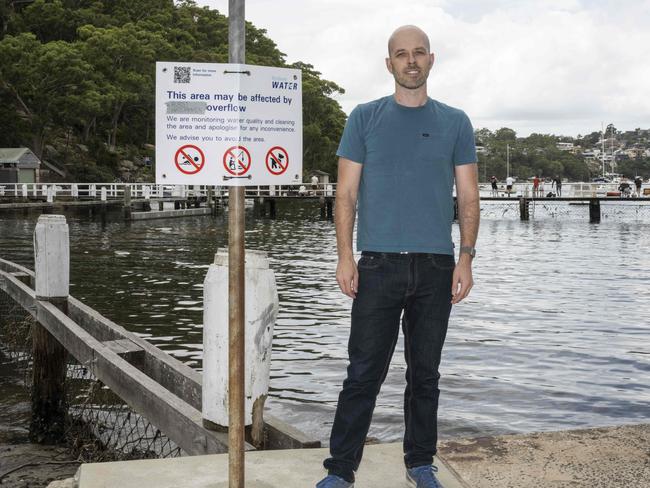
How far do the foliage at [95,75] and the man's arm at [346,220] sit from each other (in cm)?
5851

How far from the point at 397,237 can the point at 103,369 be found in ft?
10.2

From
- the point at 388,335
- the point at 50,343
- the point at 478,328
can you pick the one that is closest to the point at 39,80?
the point at 478,328

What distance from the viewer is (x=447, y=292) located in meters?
3.98

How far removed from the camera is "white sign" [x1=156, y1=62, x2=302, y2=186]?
3654mm

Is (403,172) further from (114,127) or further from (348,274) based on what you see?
(114,127)

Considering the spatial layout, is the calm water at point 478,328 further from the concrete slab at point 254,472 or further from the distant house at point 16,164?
the distant house at point 16,164

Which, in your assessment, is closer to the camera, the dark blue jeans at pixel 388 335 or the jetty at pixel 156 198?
the dark blue jeans at pixel 388 335

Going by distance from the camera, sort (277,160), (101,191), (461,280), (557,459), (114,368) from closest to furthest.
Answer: (277,160) → (461,280) → (557,459) → (114,368) → (101,191)

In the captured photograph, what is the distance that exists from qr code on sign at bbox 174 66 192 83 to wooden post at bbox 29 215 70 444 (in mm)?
5172

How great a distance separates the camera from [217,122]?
3.67 metres

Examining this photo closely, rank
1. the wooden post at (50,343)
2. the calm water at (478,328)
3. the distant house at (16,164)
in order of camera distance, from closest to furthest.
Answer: the wooden post at (50,343)
the calm water at (478,328)
the distant house at (16,164)

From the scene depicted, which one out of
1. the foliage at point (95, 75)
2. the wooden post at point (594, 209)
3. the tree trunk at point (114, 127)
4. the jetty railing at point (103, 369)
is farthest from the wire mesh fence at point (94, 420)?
the tree trunk at point (114, 127)

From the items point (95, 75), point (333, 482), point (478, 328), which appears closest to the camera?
point (333, 482)

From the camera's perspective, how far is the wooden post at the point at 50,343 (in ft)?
27.9
